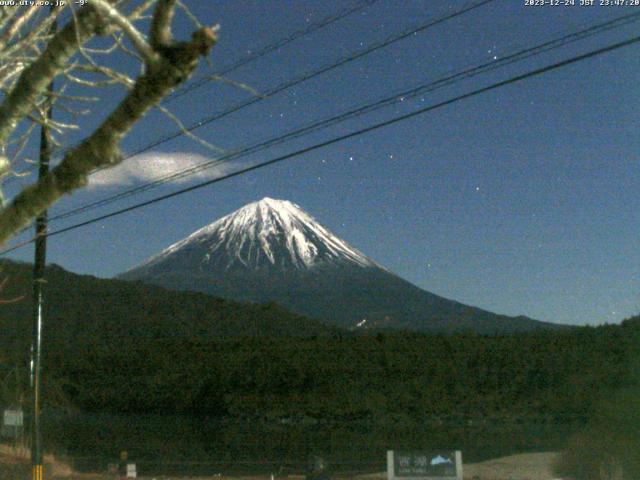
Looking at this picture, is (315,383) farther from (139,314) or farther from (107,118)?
(107,118)

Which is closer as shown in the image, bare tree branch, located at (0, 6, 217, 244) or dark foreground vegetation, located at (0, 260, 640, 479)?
bare tree branch, located at (0, 6, 217, 244)

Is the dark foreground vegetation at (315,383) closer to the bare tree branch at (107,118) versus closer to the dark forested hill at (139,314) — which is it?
the dark forested hill at (139,314)

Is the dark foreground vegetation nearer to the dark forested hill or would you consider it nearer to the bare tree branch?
the dark forested hill

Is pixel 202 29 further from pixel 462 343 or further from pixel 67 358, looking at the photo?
pixel 462 343

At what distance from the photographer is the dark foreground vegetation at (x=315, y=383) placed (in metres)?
54.4

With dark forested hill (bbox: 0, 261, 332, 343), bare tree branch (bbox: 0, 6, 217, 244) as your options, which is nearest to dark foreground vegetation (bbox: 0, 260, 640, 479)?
dark forested hill (bbox: 0, 261, 332, 343)

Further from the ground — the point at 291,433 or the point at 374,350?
the point at 374,350

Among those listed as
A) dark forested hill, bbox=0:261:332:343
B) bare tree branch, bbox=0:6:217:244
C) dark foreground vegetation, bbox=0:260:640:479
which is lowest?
dark foreground vegetation, bbox=0:260:640:479

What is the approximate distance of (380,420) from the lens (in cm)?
6744

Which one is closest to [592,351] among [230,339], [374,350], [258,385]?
[374,350]

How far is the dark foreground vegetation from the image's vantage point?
54.4 m

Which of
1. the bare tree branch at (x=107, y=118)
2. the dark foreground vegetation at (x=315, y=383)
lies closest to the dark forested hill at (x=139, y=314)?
the dark foreground vegetation at (x=315, y=383)

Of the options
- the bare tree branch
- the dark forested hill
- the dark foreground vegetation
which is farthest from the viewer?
the dark forested hill

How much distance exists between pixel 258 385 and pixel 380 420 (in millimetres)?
10256
